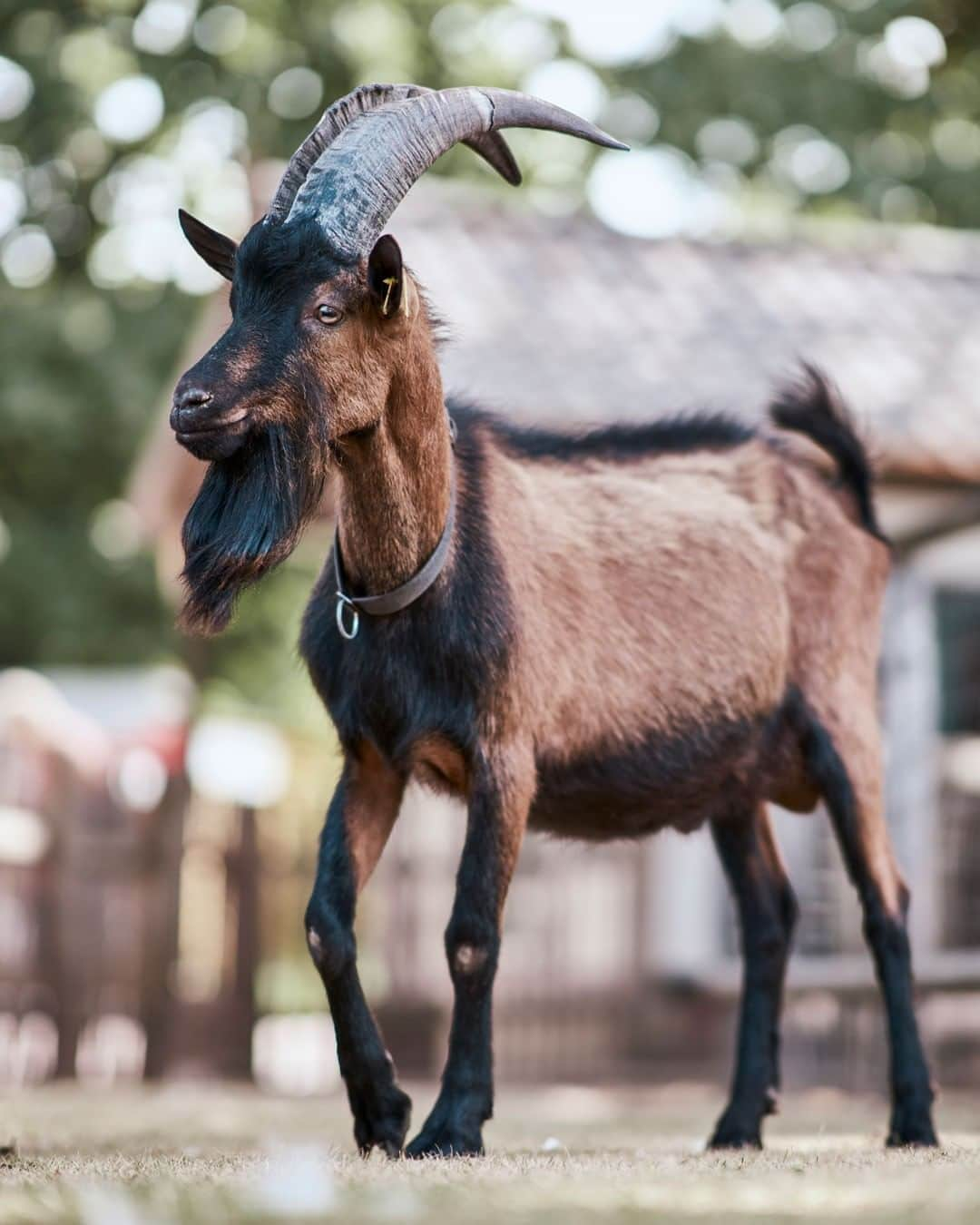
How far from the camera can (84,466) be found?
20500 mm

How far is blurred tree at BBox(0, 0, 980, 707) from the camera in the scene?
1966 centimetres

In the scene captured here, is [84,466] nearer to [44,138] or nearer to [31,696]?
[44,138]

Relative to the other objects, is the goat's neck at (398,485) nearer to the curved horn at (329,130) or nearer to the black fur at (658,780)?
the curved horn at (329,130)

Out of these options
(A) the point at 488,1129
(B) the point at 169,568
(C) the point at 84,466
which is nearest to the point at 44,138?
(C) the point at 84,466

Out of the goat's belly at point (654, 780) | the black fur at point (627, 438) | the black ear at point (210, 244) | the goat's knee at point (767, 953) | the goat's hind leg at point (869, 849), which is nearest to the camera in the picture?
the black ear at point (210, 244)

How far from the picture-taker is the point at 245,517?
4410mm

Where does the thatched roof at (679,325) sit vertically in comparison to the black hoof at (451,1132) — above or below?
above

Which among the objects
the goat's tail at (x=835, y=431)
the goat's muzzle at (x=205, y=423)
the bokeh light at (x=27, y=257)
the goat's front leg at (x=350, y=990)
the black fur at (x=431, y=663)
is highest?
the bokeh light at (x=27, y=257)

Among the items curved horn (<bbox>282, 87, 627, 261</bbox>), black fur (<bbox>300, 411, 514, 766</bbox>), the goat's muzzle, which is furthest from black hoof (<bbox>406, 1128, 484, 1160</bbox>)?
curved horn (<bbox>282, 87, 627, 261</bbox>)

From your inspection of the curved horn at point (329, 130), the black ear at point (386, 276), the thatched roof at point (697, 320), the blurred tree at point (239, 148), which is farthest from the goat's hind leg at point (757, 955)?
the blurred tree at point (239, 148)

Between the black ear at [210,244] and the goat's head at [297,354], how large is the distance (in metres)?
0.20

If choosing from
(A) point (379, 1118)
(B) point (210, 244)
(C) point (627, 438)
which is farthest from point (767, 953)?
(B) point (210, 244)

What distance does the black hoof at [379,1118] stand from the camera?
4570mm

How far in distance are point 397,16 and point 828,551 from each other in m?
15.1
